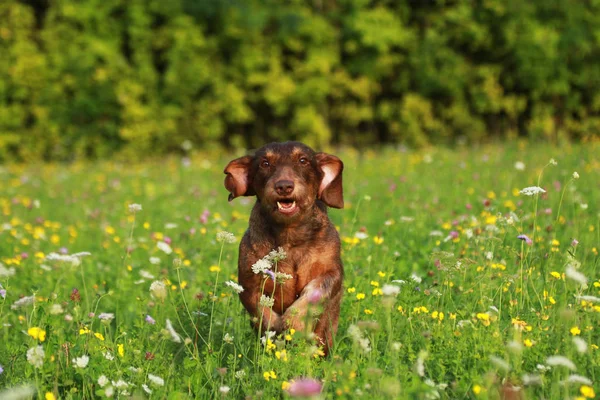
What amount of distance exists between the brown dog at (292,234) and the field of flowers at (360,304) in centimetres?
16

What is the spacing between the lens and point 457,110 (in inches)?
698

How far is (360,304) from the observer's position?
4.30m

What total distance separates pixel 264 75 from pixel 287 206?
1486 cm

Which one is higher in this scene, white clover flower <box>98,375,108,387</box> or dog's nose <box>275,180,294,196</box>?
dog's nose <box>275,180,294,196</box>

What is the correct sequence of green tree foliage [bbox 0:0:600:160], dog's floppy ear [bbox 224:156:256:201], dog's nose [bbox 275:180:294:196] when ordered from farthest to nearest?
green tree foliage [bbox 0:0:600:160] < dog's floppy ear [bbox 224:156:256:201] < dog's nose [bbox 275:180:294:196]

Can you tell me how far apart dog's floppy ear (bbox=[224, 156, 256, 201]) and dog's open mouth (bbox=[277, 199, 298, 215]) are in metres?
0.38

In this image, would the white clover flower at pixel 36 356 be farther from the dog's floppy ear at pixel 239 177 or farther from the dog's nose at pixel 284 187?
the dog's floppy ear at pixel 239 177

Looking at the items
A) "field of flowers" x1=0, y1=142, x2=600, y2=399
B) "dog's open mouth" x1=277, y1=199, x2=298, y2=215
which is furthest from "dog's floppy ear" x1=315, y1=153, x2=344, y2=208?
"field of flowers" x1=0, y1=142, x2=600, y2=399

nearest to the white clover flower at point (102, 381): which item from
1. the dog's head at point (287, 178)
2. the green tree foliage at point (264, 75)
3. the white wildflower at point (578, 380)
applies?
the dog's head at point (287, 178)

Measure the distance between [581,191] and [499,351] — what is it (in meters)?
4.57

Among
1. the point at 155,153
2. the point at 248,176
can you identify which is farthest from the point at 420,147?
the point at 248,176

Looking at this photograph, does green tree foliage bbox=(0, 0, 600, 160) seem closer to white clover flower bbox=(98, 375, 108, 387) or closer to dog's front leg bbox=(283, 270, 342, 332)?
dog's front leg bbox=(283, 270, 342, 332)

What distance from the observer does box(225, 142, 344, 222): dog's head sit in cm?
382

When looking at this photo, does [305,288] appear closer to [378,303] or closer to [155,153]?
[378,303]
